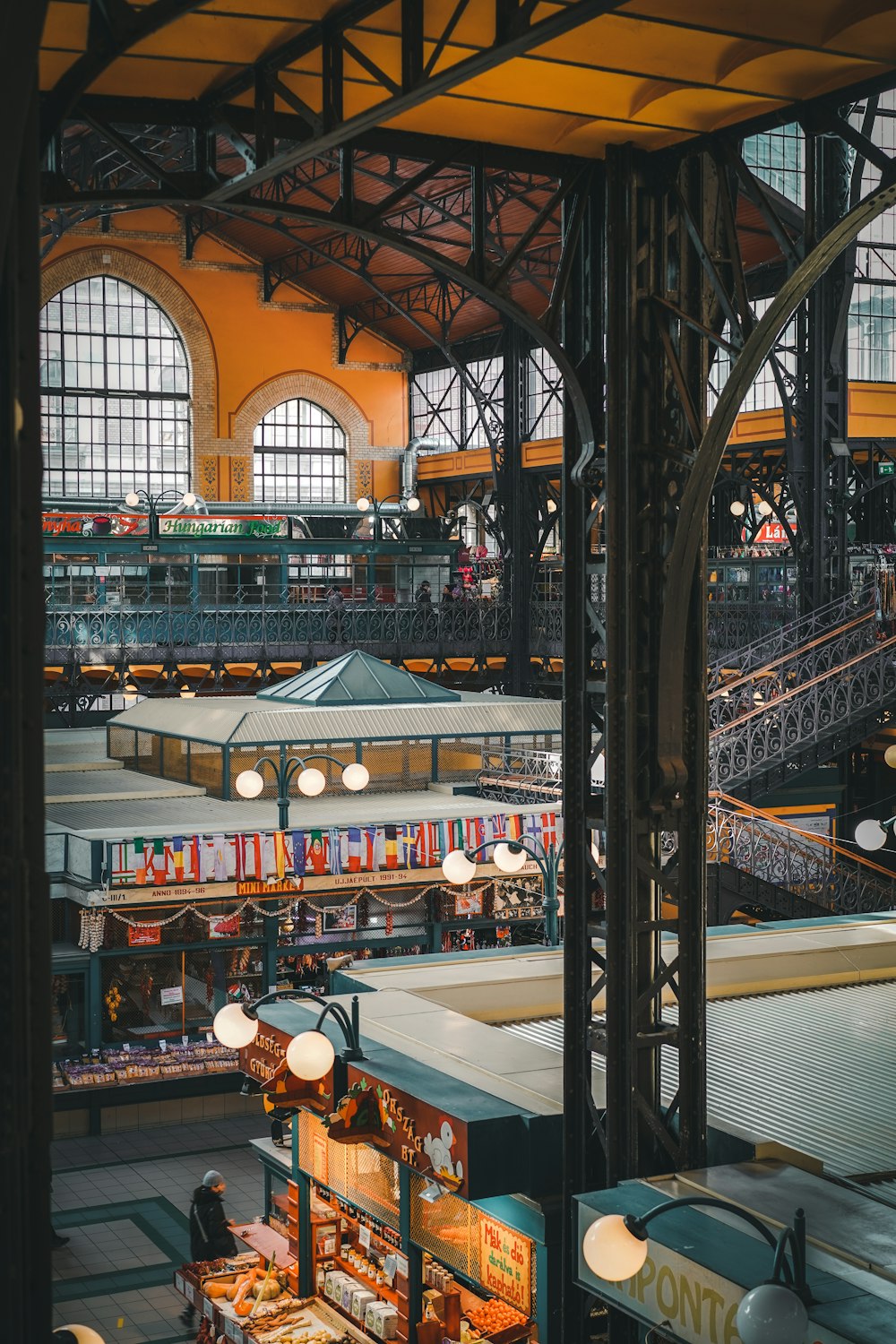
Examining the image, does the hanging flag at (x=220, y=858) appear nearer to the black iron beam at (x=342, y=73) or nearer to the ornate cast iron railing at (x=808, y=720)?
the ornate cast iron railing at (x=808, y=720)

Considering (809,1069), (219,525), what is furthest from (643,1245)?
(219,525)

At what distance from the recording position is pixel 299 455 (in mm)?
44625

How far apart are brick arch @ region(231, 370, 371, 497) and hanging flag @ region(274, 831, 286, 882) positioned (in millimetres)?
25754

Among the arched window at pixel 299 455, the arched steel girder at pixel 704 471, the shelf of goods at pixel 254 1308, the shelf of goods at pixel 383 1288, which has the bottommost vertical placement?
the shelf of goods at pixel 254 1308

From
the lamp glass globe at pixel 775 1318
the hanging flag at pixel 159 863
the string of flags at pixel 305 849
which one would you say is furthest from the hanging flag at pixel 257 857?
the lamp glass globe at pixel 775 1318

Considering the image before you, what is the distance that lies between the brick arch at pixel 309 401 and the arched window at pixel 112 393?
64.1 inches

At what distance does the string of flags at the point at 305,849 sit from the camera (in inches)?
727

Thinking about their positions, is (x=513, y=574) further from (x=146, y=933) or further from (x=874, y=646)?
(x=146, y=933)

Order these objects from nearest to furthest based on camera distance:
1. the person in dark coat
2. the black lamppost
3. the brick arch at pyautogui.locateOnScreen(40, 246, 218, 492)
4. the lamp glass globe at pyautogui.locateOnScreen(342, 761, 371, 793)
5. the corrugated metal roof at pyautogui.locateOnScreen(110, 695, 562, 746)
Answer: the person in dark coat, the lamp glass globe at pyautogui.locateOnScreen(342, 761, 371, 793), the corrugated metal roof at pyautogui.locateOnScreen(110, 695, 562, 746), the black lamppost, the brick arch at pyautogui.locateOnScreen(40, 246, 218, 492)

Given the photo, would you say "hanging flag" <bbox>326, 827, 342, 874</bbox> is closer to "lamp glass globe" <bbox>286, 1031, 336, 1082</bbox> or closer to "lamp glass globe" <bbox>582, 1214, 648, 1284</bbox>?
"lamp glass globe" <bbox>286, 1031, 336, 1082</bbox>

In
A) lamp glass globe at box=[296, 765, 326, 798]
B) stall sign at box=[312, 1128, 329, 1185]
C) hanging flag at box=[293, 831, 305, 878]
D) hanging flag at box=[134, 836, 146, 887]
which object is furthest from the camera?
hanging flag at box=[293, 831, 305, 878]

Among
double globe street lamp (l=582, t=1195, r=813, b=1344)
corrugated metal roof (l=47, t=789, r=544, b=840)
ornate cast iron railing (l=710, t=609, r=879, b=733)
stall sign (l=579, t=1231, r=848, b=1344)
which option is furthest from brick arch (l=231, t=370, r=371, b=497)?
double globe street lamp (l=582, t=1195, r=813, b=1344)

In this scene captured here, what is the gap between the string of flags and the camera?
18.5m

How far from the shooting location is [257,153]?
314 inches
